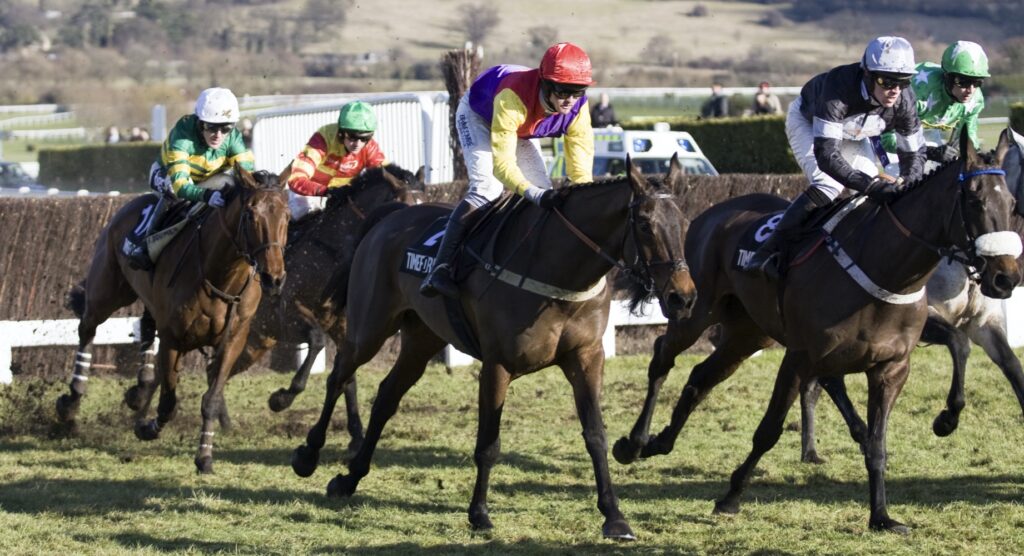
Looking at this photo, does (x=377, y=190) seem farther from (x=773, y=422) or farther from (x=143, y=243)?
(x=773, y=422)

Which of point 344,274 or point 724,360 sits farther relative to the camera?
point 344,274

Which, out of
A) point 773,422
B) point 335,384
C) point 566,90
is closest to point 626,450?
point 773,422

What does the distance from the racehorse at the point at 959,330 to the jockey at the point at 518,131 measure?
2.20 meters

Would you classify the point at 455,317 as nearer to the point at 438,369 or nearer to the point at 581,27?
the point at 438,369

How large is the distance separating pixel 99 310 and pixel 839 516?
17.3 feet

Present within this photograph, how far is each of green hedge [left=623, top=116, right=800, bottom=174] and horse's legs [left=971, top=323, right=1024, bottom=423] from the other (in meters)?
12.6

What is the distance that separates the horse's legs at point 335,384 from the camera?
7.75 m

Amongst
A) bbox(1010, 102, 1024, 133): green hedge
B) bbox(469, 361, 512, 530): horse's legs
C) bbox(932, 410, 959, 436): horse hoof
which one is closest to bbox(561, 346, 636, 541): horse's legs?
bbox(469, 361, 512, 530): horse's legs

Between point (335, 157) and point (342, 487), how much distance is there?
3.24 meters

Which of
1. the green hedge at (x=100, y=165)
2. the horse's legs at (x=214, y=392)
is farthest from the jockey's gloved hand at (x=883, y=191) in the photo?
the green hedge at (x=100, y=165)

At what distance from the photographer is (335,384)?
7848 millimetres

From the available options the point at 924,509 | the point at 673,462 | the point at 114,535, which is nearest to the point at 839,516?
the point at 924,509

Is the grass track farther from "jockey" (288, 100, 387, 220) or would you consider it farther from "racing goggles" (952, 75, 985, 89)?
"racing goggles" (952, 75, 985, 89)

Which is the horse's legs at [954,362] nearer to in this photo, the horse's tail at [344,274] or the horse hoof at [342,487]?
the horse's tail at [344,274]
